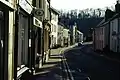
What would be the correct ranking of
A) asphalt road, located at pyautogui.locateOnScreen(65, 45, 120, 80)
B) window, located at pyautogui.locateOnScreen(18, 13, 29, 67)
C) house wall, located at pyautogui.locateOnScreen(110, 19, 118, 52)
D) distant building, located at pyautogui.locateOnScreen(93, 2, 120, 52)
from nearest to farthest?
window, located at pyautogui.locateOnScreen(18, 13, 29, 67)
asphalt road, located at pyautogui.locateOnScreen(65, 45, 120, 80)
distant building, located at pyautogui.locateOnScreen(93, 2, 120, 52)
house wall, located at pyautogui.locateOnScreen(110, 19, 118, 52)

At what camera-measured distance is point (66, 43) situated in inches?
4705

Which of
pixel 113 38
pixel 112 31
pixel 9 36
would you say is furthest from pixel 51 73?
pixel 112 31

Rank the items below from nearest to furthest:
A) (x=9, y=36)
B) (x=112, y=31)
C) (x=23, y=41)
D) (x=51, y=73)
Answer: (x=9, y=36), (x=23, y=41), (x=51, y=73), (x=112, y=31)

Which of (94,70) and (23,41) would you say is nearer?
(23,41)

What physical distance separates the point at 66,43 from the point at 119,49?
7318cm

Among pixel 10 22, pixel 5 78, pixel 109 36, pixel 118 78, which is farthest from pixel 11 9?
pixel 109 36

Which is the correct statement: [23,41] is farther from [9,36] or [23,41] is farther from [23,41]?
[9,36]

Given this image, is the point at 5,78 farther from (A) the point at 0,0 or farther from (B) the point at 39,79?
(B) the point at 39,79

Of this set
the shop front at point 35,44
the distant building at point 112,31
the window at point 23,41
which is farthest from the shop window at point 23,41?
the distant building at point 112,31

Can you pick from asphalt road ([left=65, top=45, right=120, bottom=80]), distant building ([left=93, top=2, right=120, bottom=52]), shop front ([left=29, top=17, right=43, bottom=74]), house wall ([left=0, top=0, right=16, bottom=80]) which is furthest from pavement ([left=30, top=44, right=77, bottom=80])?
distant building ([left=93, top=2, right=120, bottom=52])

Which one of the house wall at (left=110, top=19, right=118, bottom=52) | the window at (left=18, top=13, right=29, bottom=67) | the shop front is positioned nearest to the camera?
the window at (left=18, top=13, right=29, bottom=67)

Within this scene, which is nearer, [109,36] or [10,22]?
[10,22]

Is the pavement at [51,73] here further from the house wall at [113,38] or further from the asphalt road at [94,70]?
the house wall at [113,38]

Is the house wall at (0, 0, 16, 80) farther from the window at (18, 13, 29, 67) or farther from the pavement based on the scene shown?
the pavement
